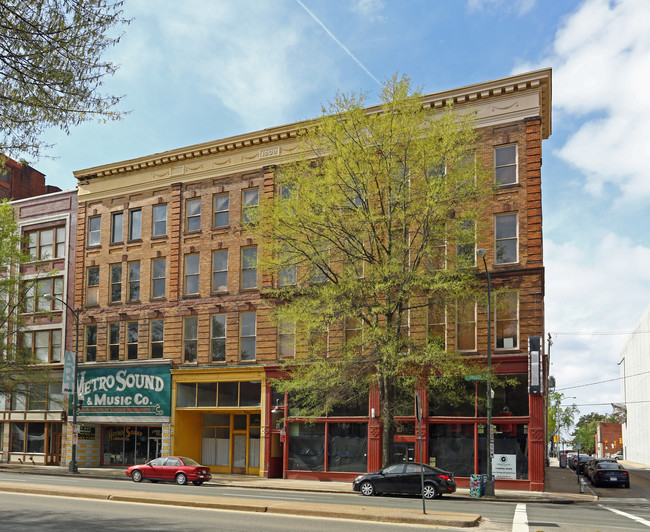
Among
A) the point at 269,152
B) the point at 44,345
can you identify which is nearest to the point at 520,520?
the point at 269,152

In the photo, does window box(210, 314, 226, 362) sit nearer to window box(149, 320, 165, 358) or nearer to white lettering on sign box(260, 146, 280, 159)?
window box(149, 320, 165, 358)

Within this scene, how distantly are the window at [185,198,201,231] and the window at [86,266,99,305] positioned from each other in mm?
7147

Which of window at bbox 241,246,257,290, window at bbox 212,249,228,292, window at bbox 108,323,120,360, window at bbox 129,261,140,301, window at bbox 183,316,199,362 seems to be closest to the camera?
window at bbox 241,246,257,290

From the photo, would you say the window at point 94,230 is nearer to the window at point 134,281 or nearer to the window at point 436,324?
the window at point 134,281

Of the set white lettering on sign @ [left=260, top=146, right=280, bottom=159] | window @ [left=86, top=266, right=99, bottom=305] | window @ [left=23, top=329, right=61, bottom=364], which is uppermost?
white lettering on sign @ [left=260, top=146, right=280, bottom=159]

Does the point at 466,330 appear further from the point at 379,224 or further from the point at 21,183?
the point at 21,183

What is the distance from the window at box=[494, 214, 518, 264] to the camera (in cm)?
3200

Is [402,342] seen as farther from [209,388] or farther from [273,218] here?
[209,388]

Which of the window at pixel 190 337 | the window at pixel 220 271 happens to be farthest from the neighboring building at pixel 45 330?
the window at pixel 220 271

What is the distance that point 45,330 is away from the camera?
4534 cm

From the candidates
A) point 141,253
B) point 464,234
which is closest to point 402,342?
point 464,234

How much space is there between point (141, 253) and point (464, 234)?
70.7 ft

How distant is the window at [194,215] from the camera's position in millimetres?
40469

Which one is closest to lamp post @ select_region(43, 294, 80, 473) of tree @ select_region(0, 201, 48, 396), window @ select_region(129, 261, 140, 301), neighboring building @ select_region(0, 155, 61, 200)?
tree @ select_region(0, 201, 48, 396)
